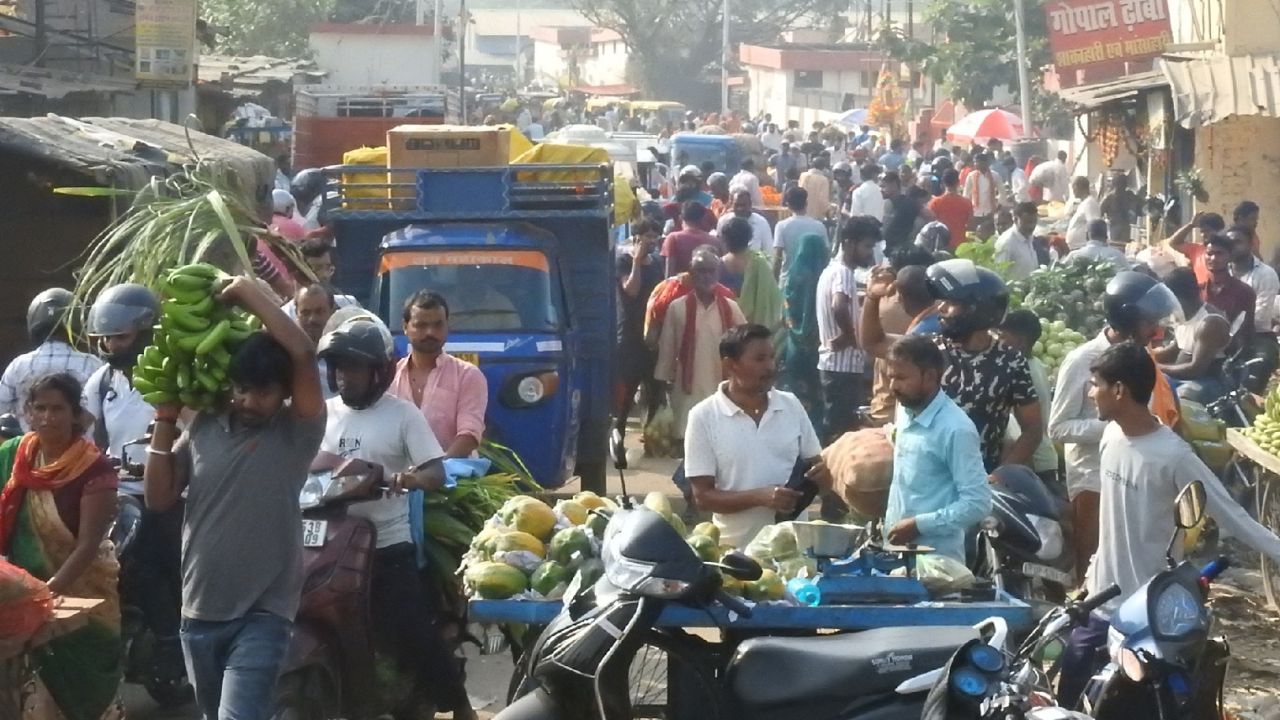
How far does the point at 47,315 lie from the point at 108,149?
4.50 meters

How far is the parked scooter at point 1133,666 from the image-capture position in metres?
4.14

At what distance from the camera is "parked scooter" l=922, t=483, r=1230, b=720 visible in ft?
13.6

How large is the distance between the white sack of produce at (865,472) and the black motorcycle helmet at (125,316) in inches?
99.9

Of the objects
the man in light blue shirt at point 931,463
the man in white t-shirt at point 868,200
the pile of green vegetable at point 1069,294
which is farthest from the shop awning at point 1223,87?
the man in light blue shirt at point 931,463

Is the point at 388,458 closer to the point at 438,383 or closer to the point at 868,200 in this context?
the point at 438,383

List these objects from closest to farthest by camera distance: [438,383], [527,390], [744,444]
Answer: [744,444] → [438,383] → [527,390]

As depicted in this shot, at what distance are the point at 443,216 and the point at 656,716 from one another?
5553 millimetres

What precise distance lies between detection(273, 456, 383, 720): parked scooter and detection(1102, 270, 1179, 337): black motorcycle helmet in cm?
297

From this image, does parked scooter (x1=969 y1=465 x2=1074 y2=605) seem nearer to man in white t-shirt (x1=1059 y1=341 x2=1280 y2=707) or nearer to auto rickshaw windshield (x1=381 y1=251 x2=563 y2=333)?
man in white t-shirt (x1=1059 y1=341 x2=1280 y2=707)

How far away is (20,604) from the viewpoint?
5.35 m

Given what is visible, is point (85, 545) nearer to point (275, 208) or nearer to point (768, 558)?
point (768, 558)

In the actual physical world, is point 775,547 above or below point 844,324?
below

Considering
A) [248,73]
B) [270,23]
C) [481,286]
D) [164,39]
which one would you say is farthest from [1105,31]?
[270,23]

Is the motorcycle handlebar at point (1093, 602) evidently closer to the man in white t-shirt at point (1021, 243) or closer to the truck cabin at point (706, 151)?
the man in white t-shirt at point (1021, 243)
